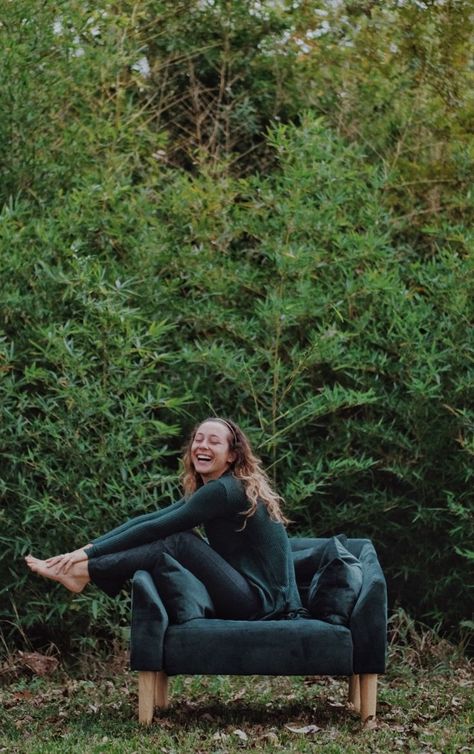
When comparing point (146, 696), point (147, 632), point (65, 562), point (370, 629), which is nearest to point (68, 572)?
point (65, 562)

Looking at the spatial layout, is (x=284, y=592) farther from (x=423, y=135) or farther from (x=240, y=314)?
(x=423, y=135)

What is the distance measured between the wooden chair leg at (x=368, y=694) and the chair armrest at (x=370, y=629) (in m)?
0.07

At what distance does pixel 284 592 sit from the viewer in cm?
Result: 457

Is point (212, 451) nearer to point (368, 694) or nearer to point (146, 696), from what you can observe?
point (146, 696)

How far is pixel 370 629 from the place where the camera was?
14.4 ft

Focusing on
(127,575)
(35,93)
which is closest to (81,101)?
(35,93)

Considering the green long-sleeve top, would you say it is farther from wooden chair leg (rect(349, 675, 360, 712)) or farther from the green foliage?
the green foliage

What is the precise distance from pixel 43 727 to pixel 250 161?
15.5 feet

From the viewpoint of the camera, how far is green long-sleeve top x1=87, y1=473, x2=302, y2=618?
4.48m

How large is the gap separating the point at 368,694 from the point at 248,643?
0.50m

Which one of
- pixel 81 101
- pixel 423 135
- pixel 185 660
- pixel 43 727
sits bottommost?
pixel 43 727

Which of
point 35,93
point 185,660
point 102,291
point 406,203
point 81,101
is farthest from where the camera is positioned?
point 406,203

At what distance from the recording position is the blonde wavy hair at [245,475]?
456 centimetres

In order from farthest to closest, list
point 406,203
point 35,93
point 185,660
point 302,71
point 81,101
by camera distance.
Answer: point 302,71 < point 406,203 < point 81,101 < point 35,93 < point 185,660
